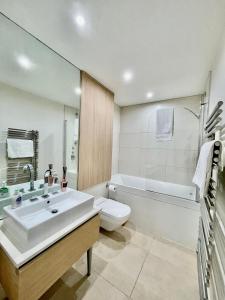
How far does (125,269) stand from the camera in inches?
60.2

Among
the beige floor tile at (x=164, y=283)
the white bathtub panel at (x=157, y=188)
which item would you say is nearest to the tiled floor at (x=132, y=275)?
the beige floor tile at (x=164, y=283)

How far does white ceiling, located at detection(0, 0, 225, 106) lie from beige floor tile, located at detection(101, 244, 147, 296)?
237 centimetres

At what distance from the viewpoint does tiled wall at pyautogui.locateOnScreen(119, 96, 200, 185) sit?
2480 mm

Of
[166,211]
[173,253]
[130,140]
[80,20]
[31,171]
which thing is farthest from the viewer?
[130,140]

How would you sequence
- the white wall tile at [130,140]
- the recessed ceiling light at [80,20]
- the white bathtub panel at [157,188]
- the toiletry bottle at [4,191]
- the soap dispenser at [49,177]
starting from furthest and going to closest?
the white wall tile at [130,140], the white bathtub panel at [157,188], the soap dispenser at [49,177], the toiletry bottle at [4,191], the recessed ceiling light at [80,20]

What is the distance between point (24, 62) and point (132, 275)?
8.29 feet

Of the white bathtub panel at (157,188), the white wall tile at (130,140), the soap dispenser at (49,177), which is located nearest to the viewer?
the soap dispenser at (49,177)

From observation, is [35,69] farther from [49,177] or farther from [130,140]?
[130,140]

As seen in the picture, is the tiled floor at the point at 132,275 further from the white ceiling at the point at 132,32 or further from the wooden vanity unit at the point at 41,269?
the white ceiling at the point at 132,32

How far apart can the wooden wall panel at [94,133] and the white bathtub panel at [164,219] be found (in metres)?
0.70

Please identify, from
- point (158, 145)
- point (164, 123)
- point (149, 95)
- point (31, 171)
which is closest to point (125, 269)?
point (31, 171)

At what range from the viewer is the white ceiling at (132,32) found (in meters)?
0.96

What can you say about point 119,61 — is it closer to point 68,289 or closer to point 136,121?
point 136,121

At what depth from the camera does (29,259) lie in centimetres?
82
